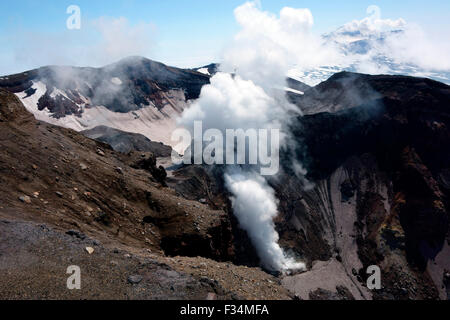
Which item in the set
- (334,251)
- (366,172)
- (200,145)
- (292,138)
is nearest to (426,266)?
(334,251)

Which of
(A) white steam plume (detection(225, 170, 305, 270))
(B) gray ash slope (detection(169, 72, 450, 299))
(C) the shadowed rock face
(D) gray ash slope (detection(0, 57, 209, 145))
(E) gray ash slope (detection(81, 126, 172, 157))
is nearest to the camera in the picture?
(B) gray ash slope (detection(169, 72, 450, 299))

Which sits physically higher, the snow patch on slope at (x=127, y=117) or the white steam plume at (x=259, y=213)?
the snow patch on slope at (x=127, y=117)

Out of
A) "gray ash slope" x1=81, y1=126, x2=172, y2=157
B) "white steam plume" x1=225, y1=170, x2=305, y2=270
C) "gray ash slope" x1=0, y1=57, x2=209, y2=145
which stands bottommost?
"white steam plume" x1=225, y1=170, x2=305, y2=270

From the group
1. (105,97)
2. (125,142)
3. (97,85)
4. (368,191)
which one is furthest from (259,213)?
(97,85)

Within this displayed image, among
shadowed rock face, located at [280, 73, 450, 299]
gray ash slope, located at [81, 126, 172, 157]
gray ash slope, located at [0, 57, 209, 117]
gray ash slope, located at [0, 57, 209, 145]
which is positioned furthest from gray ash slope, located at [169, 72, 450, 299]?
gray ash slope, located at [0, 57, 209, 117]

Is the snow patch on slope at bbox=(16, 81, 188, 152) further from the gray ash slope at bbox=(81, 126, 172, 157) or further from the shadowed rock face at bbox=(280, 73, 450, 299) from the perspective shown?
the shadowed rock face at bbox=(280, 73, 450, 299)

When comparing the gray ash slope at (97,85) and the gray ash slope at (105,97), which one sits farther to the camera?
the gray ash slope at (97,85)

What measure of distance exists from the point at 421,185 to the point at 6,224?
103 meters

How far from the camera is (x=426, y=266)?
77.2m

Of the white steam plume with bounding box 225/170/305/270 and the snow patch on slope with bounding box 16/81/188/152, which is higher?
the snow patch on slope with bounding box 16/81/188/152

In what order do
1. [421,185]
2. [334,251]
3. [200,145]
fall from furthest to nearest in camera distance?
[200,145]
[421,185]
[334,251]

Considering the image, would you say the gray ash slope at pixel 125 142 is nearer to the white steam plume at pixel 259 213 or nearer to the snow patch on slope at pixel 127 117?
the snow patch on slope at pixel 127 117

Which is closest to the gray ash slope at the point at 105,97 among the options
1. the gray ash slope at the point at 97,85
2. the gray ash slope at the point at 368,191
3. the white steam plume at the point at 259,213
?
the gray ash slope at the point at 97,85

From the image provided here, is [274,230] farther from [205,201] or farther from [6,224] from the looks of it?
[6,224]
